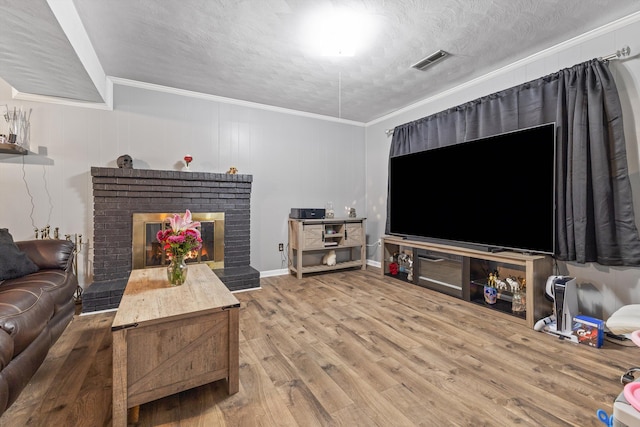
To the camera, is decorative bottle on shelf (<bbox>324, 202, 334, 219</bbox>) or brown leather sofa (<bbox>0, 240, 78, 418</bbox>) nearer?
brown leather sofa (<bbox>0, 240, 78, 418</bbox>)

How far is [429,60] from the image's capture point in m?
2.79

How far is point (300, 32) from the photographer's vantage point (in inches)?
91.2

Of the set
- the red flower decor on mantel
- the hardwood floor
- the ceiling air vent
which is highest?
the ceiling air vent

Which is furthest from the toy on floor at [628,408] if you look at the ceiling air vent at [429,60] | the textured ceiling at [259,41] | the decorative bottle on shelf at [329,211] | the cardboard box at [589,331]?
the decorative bottle on shelf at [329,211]

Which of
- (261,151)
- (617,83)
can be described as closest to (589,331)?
(617,83)

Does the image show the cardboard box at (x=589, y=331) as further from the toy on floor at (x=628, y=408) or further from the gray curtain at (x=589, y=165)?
the toy on floor at (x=628, y=408)

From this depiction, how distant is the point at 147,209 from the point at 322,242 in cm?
217

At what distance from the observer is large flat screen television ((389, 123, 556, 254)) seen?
244cm

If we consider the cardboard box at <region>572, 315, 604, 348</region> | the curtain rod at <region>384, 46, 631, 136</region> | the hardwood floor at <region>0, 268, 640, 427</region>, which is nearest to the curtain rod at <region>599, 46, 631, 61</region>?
the curtain rod at <region>384, 46, 631, 136</region>

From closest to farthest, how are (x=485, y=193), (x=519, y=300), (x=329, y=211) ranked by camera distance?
(x=519, y=300) → (x=485, y=193) → (x=329, y=211)

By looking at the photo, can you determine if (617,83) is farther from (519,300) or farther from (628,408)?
(628,408)

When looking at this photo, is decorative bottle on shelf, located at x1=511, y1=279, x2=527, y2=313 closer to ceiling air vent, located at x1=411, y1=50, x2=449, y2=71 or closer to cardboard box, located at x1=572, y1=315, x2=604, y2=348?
cardboard box, located at x1=572, y1=315, x2=604, y2=348

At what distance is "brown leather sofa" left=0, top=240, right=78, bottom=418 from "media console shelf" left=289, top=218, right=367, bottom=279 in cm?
236

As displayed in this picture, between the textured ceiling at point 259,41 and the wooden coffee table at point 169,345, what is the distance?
71.3 inches
